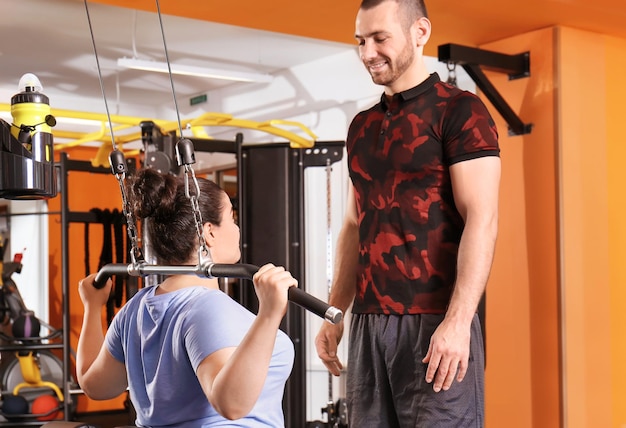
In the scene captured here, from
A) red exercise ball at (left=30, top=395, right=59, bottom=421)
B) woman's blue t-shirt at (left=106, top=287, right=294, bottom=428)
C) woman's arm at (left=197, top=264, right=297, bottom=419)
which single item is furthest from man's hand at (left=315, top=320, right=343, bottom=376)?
red exercise ball at (left=30, top=395, right=59, bottom=421)

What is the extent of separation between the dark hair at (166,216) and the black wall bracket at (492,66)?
7.57 feet

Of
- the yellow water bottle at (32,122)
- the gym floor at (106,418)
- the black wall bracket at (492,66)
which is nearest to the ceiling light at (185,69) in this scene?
the black wall bracket at (492,66)

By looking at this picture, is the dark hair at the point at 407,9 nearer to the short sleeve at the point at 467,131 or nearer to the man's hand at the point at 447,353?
the short sleeve at the point at 467,131

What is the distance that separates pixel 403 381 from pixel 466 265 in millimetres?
303

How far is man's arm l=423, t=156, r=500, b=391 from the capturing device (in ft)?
6.05

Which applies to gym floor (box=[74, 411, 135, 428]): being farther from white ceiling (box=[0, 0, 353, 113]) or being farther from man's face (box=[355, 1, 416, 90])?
man's face (box=[355, 1, 416, 90])

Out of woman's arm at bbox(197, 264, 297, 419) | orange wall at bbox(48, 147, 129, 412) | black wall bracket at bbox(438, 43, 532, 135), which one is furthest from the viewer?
orange wall at bbox(48, 147, 129, 412)

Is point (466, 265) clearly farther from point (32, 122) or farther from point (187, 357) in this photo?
point (32, 122)

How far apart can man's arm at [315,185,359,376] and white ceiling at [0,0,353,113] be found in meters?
3.34

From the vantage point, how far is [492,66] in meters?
4.12

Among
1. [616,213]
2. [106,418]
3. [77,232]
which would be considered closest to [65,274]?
[106,418]

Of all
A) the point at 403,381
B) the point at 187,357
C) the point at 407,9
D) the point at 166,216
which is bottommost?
the point at 403,381

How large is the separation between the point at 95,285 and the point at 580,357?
2964 mm

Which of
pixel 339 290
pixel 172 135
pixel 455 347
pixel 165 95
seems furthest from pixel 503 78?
pixel 165 95
